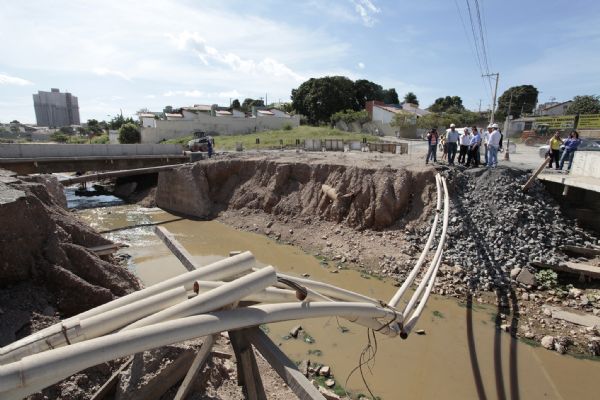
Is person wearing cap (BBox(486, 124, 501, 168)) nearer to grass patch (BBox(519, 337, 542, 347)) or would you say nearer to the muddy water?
the muddy water

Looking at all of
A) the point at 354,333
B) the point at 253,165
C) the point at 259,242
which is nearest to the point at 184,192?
the point at 253,165

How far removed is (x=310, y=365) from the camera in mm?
7312

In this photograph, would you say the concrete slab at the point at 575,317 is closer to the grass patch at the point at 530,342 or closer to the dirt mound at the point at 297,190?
the grass patch at the point at 530,342

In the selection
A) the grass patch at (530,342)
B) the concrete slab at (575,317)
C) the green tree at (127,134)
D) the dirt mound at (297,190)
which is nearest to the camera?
the grass patch at (530,342)

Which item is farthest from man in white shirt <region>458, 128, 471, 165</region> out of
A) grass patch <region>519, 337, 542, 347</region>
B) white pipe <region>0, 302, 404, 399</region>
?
white pipe <region>0, 302, 404, 399</region>

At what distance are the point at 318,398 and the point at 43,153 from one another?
2513 centimetres

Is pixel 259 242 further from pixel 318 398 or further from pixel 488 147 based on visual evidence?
pixel 318 398

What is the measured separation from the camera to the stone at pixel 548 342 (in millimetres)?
7957

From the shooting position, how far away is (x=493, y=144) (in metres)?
13.9

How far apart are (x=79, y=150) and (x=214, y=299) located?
25368 mm

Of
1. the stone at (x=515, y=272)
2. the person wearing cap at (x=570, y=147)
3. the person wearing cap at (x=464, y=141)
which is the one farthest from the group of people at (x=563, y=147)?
the stone at (x=515, y=272)

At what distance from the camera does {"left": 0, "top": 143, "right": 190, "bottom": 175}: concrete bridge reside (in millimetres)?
20094

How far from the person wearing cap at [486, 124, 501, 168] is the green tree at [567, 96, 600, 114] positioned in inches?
1786

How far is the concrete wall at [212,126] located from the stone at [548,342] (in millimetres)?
46568
